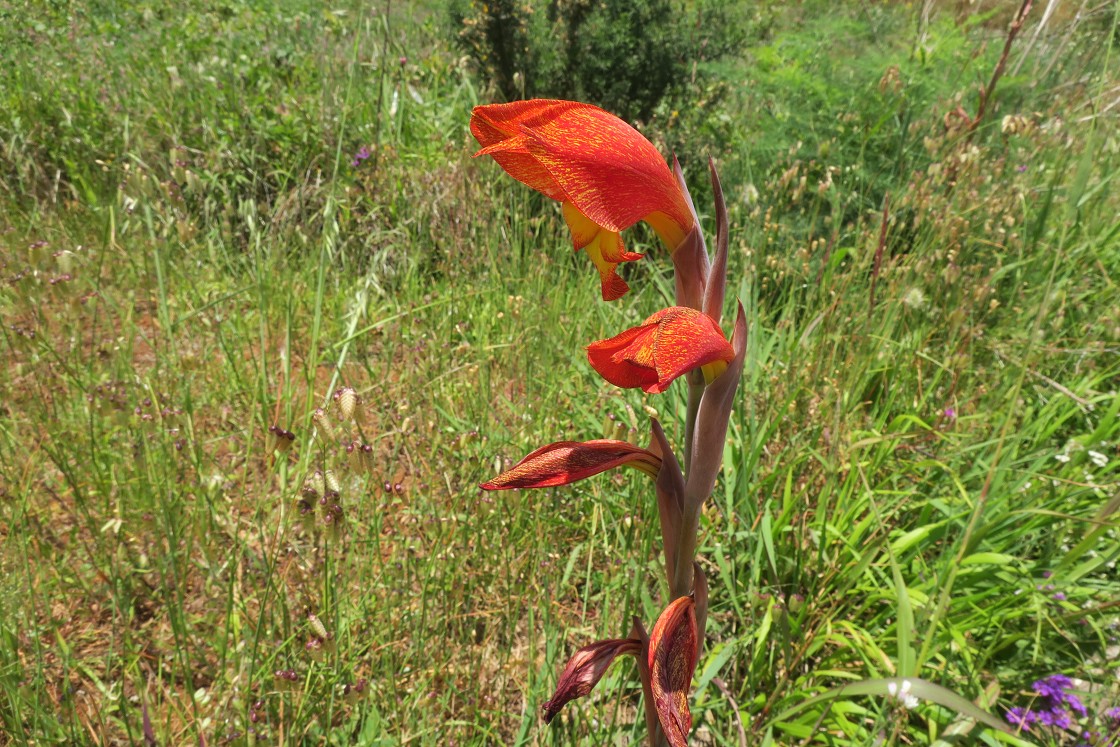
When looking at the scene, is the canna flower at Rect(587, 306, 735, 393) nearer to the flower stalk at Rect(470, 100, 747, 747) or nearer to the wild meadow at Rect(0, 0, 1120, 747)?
the flower stalk at Rect(470, 100, 747, 747)

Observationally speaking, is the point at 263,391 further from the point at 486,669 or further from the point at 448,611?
the point at 486,669

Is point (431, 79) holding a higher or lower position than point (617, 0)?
lower

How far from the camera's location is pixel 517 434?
1862mm

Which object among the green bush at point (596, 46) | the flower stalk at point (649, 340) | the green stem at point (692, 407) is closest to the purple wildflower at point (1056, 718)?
the flower stalk at point (649, 340)

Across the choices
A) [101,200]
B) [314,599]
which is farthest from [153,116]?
[314,599]

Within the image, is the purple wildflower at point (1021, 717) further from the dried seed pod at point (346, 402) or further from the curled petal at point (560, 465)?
the dried seed pod at point (346, 402)

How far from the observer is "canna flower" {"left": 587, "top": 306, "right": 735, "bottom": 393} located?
2.13 feet

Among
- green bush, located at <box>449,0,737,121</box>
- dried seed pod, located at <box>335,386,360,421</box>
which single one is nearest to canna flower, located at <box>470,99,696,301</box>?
dried seed pod, located at <box>335,386,360,421</box>

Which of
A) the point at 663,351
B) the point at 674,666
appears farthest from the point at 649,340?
the point at 674,666

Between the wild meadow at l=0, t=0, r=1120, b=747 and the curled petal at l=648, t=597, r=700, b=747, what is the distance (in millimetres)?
475

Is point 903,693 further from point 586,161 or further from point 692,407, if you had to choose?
point 586,161

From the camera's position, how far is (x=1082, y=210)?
2.74 m

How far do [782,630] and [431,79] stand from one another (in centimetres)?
416

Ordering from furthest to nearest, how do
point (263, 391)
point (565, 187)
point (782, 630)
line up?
point (263, 391)
point (782, 630)
point (565, 187)
